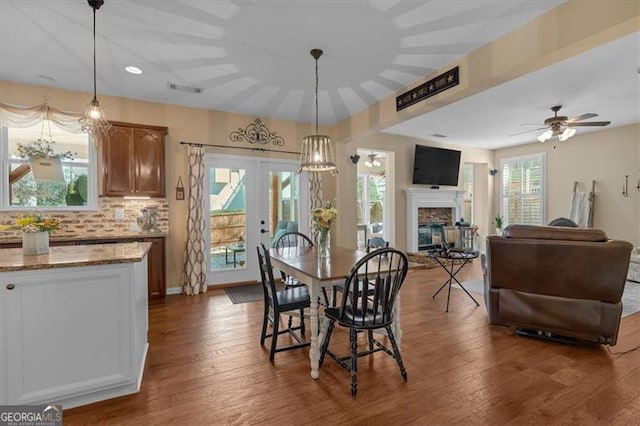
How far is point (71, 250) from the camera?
2.37 m

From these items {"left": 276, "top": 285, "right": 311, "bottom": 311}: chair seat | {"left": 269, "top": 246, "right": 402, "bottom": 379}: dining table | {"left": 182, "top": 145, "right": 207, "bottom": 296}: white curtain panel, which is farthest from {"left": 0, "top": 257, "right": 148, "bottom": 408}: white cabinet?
{"left": 182, "top": 145, "right": 207, "bottom": 296}: white curtain panel

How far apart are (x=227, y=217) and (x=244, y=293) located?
129 cm

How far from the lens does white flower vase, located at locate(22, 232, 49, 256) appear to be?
6.95 feet

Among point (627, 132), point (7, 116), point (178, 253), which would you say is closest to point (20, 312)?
point (178, 253)

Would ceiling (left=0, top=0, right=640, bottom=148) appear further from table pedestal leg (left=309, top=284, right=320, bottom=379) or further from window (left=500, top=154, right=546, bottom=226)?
window (left=500, top=154, right=546, bottom=226)

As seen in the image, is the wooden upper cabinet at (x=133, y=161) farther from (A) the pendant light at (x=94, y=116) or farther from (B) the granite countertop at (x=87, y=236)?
(A) the pendant light at (x=94, y=116)

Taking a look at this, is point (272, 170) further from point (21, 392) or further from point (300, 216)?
point (21, 392)

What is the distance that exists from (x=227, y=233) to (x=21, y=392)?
335 centimetres

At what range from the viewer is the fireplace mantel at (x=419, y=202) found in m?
7.00

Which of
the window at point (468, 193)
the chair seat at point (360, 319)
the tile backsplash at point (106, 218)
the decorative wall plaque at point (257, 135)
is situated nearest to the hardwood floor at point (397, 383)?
the chair seat at point (360, 319)

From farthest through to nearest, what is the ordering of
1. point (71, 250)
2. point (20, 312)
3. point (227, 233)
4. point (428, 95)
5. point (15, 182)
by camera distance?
point (227, 233) < point (15, 182) < point (428, 95) < point (71, 250) < point (20, 312)

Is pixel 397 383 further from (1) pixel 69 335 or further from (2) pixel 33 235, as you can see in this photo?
(2) pixel 33 235

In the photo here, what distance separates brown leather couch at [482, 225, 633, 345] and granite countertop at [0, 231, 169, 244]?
4.15m

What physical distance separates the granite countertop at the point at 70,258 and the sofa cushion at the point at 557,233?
3.32 meters
